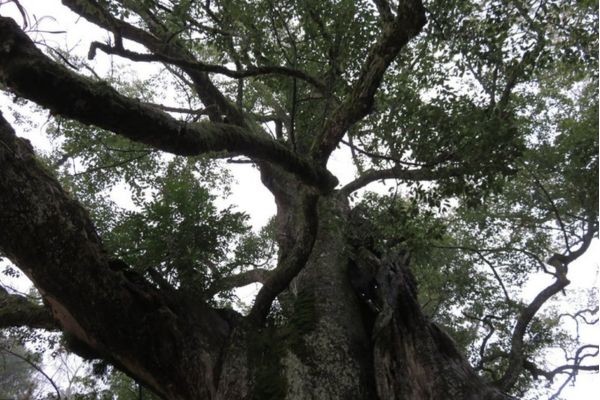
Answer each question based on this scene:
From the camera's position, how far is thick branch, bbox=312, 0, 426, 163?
3828mm

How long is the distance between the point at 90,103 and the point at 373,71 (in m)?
2.60

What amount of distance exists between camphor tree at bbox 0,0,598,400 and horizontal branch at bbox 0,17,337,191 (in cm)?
1

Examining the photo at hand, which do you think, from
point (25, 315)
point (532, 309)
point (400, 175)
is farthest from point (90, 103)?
point (532, 309)

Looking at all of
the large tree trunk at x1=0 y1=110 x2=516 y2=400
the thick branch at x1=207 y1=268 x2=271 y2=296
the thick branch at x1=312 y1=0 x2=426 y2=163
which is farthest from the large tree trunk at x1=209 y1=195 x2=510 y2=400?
the thick branch at x1=312 y1=0 x2=426 y2=163

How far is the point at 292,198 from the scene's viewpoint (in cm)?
730

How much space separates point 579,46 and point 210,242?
500 centimetres

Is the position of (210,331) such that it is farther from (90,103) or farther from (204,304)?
(90,103)

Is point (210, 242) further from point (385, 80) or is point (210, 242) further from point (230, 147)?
point (385, 80)

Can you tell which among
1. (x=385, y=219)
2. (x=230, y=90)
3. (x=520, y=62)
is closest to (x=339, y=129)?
(x=385, y=219)

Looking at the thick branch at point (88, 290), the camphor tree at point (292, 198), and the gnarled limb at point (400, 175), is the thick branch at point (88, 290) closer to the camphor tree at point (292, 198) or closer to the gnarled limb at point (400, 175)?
the camphor tree at point (292, 198)

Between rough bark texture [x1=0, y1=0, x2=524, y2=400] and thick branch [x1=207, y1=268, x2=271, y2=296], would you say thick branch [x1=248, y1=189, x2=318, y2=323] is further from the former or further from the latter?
thick branch [x1=207, y1=268, x2=271, y2=296]

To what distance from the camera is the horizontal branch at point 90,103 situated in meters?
2.52

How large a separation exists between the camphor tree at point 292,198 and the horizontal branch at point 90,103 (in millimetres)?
12

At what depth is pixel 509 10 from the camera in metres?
4.68
